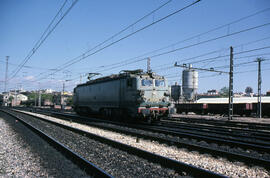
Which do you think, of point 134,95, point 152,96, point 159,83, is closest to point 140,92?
point 134,95

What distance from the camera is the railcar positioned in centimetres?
1440

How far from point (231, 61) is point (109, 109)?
519 inches

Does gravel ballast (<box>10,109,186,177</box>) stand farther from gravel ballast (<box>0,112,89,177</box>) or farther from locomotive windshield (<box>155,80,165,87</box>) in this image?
locomotive windshield (<box>155,80,165,87</box>)

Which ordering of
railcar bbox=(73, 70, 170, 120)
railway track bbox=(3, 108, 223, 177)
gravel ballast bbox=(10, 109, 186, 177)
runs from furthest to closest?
railcar bbox=(73, 70, 170, 120) < gravel ballast bbox=(10, 109, 186, 177) < railway track bbox=(3, 108, 223, 177)

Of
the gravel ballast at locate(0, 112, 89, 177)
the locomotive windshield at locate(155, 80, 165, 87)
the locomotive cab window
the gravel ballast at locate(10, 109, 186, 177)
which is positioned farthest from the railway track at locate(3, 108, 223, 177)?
the locomotive windshield at locate(155, 80, 165, 87)

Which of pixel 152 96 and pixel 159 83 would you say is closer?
pixel 152 96

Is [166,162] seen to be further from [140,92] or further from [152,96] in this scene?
[152,96]

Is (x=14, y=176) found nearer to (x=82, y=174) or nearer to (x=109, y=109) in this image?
(x=82, y=174)

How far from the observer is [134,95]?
14.6 meters

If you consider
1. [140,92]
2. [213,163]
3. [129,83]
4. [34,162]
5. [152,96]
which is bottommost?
[34,162]

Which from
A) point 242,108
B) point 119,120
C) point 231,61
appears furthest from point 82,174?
point 242,108

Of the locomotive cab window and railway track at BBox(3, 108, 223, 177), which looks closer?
railway track at BBox(3, 108, 223, 177)

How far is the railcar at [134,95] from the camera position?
14.4 meters

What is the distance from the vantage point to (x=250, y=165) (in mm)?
5879
